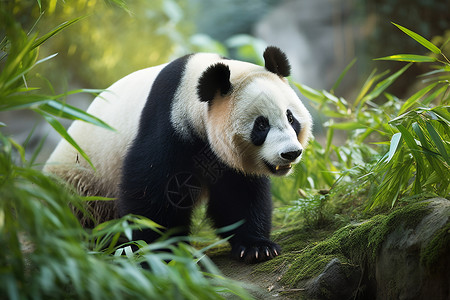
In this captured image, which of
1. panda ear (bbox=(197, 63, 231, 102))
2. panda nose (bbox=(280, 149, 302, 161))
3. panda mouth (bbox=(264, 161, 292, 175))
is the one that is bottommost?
panda mouth (bbox=(264, 161, 292, 175))

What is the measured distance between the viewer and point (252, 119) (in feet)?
9.32

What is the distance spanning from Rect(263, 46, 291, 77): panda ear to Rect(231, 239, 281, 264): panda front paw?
3.72 feet

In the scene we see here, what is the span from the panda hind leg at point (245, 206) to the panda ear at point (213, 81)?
0.60m

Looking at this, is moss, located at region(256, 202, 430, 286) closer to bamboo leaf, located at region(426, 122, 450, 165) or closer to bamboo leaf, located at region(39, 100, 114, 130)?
bamboo leaf, located at region(426, 122, 450, 165)

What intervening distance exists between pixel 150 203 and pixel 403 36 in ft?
A: 22.0

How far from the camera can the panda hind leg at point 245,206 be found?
322cm

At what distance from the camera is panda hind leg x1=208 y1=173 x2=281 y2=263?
127 inches

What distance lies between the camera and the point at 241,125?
2.86m

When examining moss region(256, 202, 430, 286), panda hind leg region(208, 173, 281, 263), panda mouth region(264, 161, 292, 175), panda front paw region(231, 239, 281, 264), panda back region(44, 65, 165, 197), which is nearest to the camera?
moss region(256, 202, 430, 286)

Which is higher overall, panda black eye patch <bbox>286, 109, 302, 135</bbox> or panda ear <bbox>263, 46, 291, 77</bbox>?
panda ear <bbox>263, 46, 291, 77</bbox>

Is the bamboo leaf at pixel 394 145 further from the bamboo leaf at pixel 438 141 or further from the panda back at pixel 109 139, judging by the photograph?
the panda back at pixel 109 139

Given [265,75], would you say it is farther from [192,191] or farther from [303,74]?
[303,74]

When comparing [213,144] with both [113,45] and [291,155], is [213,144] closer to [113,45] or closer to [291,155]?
[291,155]

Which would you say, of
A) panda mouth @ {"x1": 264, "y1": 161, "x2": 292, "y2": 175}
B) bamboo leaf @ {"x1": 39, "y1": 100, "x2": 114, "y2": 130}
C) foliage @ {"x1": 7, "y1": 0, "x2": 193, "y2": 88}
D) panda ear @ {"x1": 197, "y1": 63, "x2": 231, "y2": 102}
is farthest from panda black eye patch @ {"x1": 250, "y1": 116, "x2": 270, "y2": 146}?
foliage @ {"x1": 7, "y1": 0, "x2": 193, "y2": 88}
